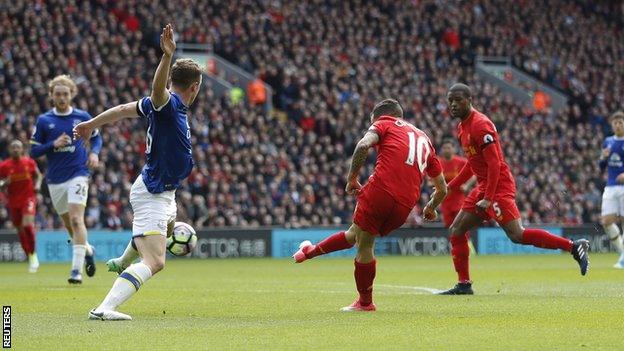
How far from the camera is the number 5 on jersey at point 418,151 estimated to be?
11484 mm

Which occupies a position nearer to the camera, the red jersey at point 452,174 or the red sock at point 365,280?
the red sock at point 365,280

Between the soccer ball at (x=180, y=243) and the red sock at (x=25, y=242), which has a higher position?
the soccer ball at (x=180, y=243)

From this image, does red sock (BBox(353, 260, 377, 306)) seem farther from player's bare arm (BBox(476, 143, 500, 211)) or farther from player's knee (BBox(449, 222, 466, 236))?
player's knee (BBox(449, 222, 466, 236))

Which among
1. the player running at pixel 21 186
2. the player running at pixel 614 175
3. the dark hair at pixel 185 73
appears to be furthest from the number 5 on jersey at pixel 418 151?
the player running at pixel 21 186

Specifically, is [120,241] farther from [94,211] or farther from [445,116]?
[445,116]

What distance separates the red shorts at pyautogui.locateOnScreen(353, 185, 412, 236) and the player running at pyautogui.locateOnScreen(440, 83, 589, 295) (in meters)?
2.22

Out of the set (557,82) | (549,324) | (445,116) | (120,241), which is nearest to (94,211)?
(120,241)

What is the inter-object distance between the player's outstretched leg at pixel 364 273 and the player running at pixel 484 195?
7.75 ft

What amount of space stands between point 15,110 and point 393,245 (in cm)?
1075

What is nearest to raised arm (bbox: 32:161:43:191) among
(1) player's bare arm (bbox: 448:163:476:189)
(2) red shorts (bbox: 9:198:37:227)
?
(2) red shorts (bbox: 9:198:37:227)

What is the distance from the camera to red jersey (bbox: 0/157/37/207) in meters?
22.7

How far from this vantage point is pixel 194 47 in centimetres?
3756

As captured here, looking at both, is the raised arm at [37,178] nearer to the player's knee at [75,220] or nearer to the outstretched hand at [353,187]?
the player's knee at [75,220]

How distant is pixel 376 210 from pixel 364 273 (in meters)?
0.62
